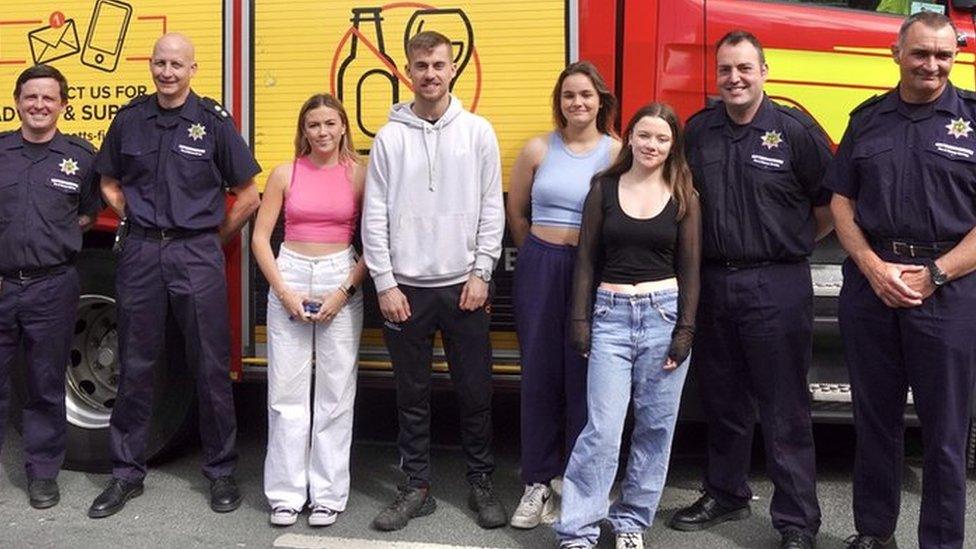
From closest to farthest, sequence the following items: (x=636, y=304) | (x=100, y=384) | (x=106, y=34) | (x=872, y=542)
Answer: (x=636, y=304) → (x=872, y=542) → (x=106, y=34) → (x=100, y=384)

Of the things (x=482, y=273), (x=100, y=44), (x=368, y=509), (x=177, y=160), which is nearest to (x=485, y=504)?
(x=368, y=509)

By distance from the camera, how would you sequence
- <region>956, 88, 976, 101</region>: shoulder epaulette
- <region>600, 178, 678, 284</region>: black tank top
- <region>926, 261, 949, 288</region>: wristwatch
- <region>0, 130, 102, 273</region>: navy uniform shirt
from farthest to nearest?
<region>0, 130, 102, 273</region>: navy uniform shirt
<region>600, 178, 678, 284</region>: black tank top
<region>956, 88, 976, 101</region>: shoulder epaulette
<region>926, 261, 949, 288</region>: wristwatch

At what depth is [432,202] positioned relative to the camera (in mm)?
4043

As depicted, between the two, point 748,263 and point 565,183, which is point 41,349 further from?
point 748,263

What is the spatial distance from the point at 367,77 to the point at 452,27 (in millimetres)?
416

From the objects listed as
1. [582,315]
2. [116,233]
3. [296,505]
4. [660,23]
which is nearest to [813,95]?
[660,23]

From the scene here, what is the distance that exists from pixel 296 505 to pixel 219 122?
1578mm

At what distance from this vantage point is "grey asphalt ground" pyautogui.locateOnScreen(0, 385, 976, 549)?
160 inches

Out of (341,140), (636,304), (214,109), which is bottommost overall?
(636,304)

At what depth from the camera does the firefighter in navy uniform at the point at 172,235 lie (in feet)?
14.2

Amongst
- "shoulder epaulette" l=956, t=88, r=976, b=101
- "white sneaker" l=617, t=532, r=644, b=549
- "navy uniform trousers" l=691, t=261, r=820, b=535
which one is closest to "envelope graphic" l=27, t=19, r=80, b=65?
"navy uniform trousers" l=691, t=261, r=820, b=535

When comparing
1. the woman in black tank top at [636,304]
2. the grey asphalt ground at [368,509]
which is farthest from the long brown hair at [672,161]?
the grey asphalt ground at [368,509]

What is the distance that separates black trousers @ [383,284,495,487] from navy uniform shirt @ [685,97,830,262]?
0.96 metres

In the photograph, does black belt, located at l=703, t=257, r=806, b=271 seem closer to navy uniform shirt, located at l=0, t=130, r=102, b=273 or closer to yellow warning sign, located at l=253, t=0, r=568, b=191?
yellow warning sign, located at l=253, t=0, r=568, b=191
